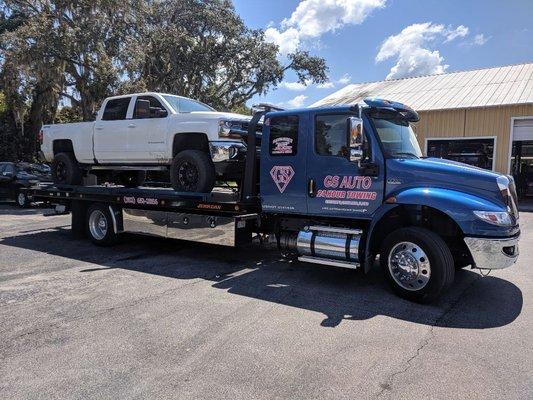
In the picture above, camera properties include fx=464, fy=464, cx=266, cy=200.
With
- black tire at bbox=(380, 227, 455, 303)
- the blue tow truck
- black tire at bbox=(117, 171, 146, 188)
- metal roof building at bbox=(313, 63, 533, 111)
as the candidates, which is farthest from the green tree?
black tire at bbox=(380, 227, 455, 303)

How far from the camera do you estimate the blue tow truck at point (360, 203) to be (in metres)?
5.48

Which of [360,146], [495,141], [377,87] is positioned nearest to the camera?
[360,146]

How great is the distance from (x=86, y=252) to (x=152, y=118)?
2.79 m

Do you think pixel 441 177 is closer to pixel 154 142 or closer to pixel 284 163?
pixel 284 163

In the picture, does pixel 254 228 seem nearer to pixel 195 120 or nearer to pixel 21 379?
pixel 195 120

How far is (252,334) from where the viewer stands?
4.68m

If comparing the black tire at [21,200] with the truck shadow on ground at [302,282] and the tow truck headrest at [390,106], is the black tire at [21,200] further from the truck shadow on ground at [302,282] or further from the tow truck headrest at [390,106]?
the tow truck headrest at [390,106]

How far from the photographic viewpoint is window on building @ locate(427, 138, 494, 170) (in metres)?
21.6

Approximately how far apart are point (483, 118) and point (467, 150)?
1.70 meters

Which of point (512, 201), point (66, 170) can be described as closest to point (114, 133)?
point (66, 170)

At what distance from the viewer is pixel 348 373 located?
3.85 meters

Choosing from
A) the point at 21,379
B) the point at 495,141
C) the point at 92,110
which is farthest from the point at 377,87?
the point at 21,379

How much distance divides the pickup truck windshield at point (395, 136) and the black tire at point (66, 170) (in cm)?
694

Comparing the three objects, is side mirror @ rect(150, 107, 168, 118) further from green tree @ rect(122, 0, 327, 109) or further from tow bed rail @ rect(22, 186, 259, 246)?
green tree @ rect(122, 0, 327, 109)
